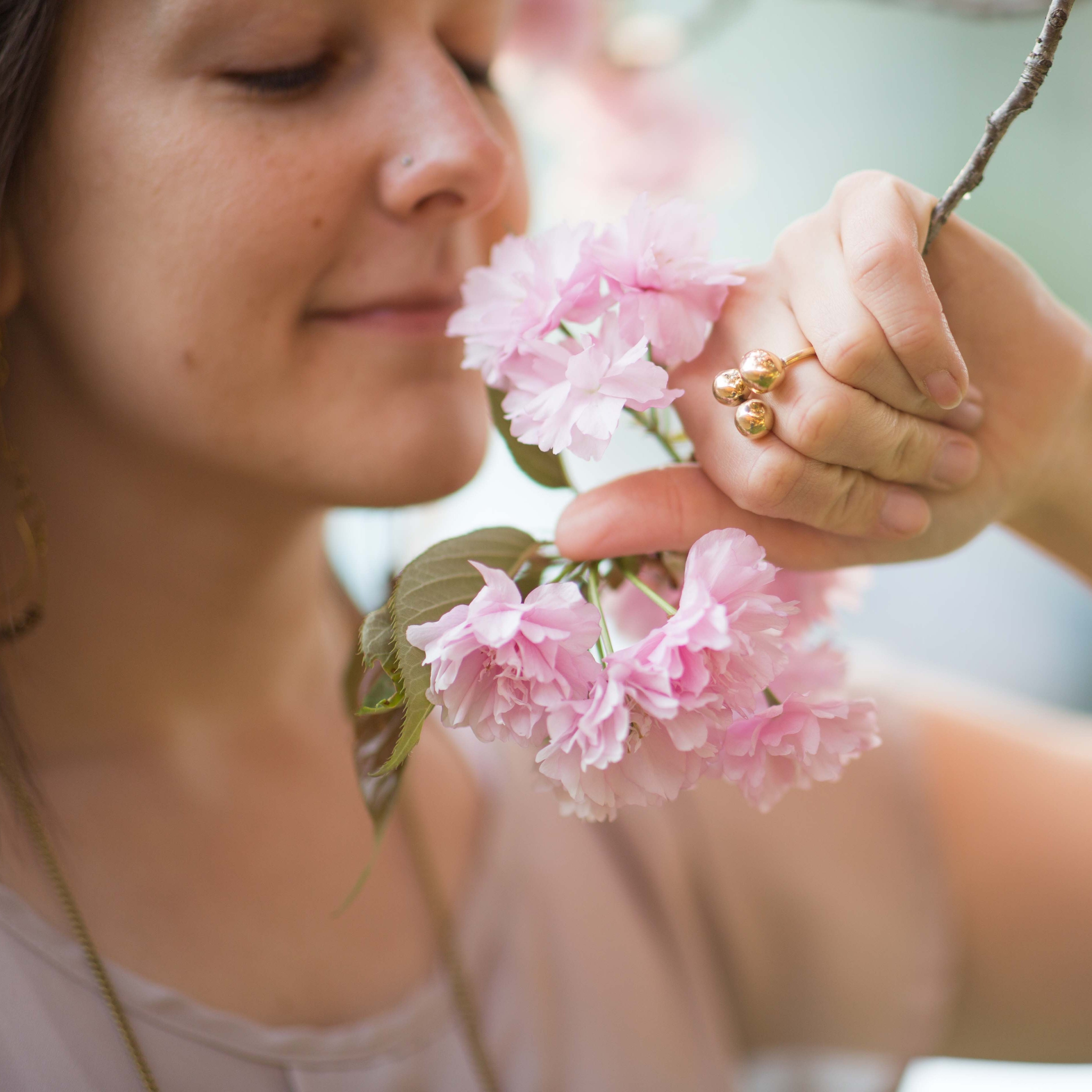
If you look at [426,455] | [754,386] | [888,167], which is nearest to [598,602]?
[754,386]

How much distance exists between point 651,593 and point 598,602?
1.3 inches

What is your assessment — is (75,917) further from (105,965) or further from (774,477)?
(774,477)

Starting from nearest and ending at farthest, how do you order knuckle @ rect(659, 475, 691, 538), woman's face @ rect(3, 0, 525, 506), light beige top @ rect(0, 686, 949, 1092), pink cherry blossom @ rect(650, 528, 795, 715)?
pink cherry blossom @ rect(650, 528, 795, 715), knuckle @ rect(659, 475, 691, 538), woman's face @ rect(3, 0, 525, 506), light beige top @ rect(0, 686, 949, 1092)

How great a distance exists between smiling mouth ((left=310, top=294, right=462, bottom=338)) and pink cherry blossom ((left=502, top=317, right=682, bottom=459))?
0.22 m

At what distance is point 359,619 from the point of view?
1150mm

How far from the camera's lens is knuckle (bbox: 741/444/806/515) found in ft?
1.45

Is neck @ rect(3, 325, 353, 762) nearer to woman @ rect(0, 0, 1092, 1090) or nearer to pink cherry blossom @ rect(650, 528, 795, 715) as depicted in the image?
woman @ rect(0, 0, 1092, 1090)

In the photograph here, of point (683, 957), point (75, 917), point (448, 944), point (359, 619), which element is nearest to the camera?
point (75, 917)

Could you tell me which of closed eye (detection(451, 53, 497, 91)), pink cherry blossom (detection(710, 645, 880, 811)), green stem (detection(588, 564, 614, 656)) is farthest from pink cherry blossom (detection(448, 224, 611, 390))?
closed eye (detection(451, 53, 497, 91))

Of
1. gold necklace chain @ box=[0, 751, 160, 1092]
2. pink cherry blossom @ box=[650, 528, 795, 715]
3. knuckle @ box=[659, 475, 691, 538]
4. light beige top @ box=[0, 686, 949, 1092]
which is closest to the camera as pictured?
pink cherry blossom @ box=[650, 528, 795, 715]

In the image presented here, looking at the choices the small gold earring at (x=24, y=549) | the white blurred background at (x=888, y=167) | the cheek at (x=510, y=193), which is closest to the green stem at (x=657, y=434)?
the cheek at (x=510, y=193)

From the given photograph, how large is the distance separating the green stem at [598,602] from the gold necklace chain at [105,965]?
508 mm

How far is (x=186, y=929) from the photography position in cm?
77

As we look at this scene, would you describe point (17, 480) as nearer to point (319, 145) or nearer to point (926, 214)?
point (319, 145)
